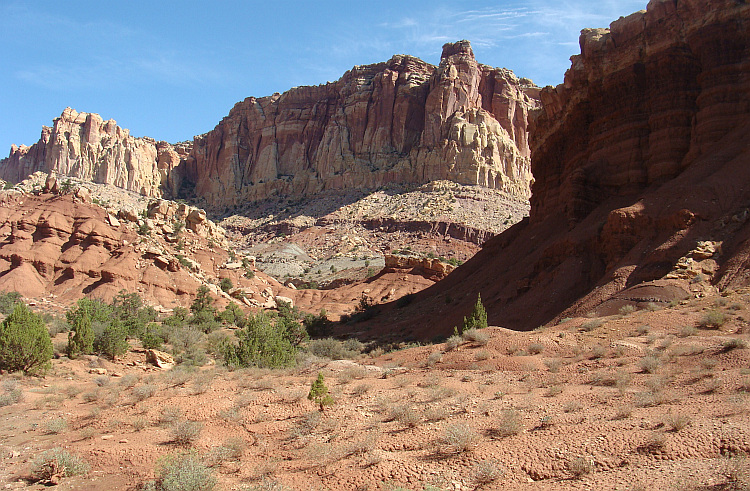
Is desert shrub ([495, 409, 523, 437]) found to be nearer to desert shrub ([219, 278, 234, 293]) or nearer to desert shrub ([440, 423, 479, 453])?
desert shrub ([440, 423, 479, 453])

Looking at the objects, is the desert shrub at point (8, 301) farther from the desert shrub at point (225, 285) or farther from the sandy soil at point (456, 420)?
the sandy soil at point (456, 420)

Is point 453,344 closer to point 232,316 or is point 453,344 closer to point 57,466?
point 57,466

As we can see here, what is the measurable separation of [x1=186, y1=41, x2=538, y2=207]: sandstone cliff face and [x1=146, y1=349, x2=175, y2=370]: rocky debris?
227 feet

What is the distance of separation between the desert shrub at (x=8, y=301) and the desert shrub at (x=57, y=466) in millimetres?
20457

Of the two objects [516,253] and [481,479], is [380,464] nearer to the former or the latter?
[481,479]

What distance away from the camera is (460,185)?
8212 cm

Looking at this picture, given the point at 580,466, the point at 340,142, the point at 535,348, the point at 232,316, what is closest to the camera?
the point at 580,466

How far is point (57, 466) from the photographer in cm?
664

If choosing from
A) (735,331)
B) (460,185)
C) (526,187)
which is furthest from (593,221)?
(526,187)

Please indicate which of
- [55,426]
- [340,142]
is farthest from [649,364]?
[340,142]

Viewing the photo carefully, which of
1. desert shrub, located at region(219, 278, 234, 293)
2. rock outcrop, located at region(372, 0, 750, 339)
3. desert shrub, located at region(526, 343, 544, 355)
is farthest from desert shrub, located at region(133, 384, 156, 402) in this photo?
desert shrub, located at region(219, 278, 234, 293)

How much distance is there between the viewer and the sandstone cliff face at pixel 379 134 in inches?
3393

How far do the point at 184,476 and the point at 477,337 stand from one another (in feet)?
32.3

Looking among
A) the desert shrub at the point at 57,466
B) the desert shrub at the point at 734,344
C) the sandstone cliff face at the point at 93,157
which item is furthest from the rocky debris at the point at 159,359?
the sandstone cliff face at the point at 93,157
